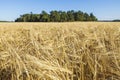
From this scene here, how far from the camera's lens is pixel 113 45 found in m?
2.17

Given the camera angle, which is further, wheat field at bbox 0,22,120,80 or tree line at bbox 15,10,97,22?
tree line at bbox 15,10,97,22

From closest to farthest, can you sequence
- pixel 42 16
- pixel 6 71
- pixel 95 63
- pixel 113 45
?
pixel 6 71 < pixel 95 63 < pixel 113 45 < pixel 42 16

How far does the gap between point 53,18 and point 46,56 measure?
43.2m

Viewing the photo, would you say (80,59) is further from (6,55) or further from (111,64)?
(6,55)

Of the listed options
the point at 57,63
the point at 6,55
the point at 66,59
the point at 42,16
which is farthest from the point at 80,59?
the point at 42,16

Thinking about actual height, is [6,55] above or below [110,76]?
above

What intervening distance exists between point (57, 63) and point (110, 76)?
377 millimetres

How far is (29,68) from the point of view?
1621 mm

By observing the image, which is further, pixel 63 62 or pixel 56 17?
pixel 56 17

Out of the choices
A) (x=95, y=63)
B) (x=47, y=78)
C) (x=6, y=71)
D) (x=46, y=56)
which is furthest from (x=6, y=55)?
(x=95, y=63)

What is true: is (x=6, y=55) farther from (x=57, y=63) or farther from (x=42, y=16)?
(x=42, y=16)

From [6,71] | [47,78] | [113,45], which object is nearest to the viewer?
[47,78]

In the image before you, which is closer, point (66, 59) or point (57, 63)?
point (57, 63)

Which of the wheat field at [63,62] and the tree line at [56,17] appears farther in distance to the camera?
the tree line at [56,17]
